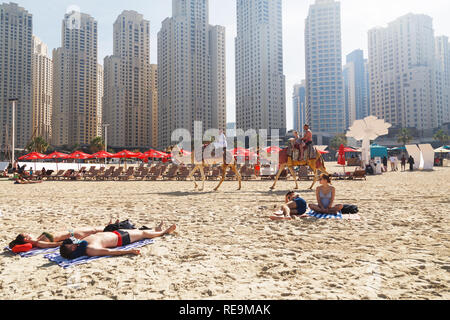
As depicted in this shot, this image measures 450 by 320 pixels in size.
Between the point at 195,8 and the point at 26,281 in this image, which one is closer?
the point at 26,281

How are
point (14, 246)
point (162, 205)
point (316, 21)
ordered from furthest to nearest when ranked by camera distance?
point (316, 21), point (162, 205), point (14, 246)

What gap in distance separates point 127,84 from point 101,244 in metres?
143

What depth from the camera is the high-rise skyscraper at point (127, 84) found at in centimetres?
13325

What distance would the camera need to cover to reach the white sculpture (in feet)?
83.4

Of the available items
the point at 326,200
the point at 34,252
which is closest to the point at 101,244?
the point at 34,252

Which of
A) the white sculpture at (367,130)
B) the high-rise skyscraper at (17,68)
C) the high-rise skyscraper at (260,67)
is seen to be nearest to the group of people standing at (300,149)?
the white sculpture at (367,130)

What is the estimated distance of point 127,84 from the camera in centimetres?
13538

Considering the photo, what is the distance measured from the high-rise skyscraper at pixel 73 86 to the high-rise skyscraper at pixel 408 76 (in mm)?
135497

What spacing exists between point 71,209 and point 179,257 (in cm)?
545

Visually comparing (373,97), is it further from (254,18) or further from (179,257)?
(179,257)

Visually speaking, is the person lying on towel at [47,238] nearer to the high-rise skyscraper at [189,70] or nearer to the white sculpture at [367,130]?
the white sculpture at [367,130]

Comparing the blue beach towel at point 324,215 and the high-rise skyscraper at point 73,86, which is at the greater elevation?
the high-rise skyscraper at point 73,86

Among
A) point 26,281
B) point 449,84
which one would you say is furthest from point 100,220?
point 449,84
